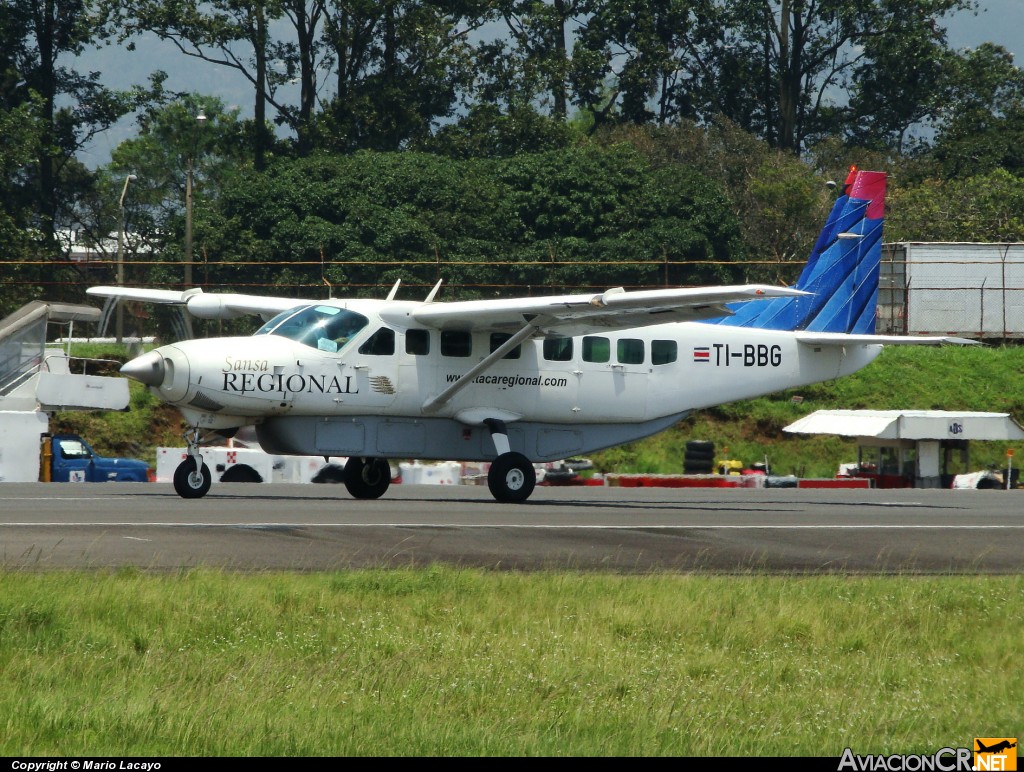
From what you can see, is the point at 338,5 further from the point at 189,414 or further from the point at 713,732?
the point at 713,732

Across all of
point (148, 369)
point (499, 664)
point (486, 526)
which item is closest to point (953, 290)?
point (148, 369)

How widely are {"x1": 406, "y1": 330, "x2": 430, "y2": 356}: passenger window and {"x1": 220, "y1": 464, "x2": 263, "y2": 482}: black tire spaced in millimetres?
10807

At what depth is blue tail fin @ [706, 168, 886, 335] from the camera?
24375 millimetres

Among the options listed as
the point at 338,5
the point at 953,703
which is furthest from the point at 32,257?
the point at 953,703

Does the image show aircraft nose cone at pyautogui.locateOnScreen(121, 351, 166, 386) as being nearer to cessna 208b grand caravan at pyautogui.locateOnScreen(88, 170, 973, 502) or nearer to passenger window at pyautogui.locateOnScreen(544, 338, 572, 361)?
cessna 208b grand caravan at pyautogui.locateOnScreen(88, 170, 973, 502)

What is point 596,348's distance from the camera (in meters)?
22.3

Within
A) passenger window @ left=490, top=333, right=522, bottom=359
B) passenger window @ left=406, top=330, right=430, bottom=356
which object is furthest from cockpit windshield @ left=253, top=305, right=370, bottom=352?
passenger window @ left=490, top=333, right=522, bottom=359

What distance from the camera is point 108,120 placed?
58.8m

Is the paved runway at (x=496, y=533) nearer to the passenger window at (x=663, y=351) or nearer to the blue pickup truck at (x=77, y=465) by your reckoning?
the passenger window at (x=663, y=351)

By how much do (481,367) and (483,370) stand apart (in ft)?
0.39

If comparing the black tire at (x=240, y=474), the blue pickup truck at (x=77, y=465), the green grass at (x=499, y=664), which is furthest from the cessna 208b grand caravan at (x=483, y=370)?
the green grass at (x=499, y=664)

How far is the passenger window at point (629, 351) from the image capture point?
2245 cm

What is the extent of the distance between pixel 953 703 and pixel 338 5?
59.7 m

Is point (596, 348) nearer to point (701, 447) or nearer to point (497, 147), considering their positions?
point (701, 447)
